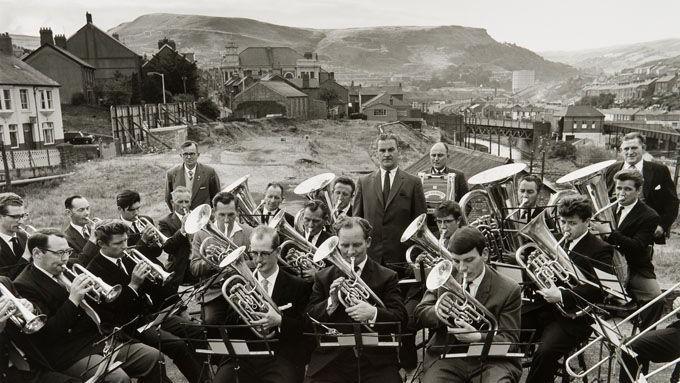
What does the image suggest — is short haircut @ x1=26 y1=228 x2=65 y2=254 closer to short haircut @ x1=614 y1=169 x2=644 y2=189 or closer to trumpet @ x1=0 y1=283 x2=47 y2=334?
trumpet @ x1=0 y1=283 x2=47 y2=334

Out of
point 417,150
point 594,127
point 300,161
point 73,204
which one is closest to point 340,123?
point 417,150

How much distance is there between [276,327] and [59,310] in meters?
2.02

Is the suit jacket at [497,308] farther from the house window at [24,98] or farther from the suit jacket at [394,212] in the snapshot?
the house window at [24,98]

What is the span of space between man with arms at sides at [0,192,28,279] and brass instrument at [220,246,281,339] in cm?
294

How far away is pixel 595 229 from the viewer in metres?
6.23

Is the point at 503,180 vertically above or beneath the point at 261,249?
above

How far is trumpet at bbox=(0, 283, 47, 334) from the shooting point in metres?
4.50

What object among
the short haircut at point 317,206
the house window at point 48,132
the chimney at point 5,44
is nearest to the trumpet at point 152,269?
the short haircut at point 317,206

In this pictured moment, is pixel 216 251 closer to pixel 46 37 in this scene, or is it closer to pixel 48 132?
pixel 48 132

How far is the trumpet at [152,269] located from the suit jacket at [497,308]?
2934mm

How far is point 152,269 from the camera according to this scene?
601 cm

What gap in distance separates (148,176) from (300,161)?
554 inches

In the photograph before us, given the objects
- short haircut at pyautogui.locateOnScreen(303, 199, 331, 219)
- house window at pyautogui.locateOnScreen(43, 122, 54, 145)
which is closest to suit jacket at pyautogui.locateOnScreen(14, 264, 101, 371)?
short haircut at pyautogui.locateOnScreen(303, 199, 331, 219)

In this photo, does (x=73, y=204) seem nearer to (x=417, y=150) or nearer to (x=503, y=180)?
(x=503, y=180)
